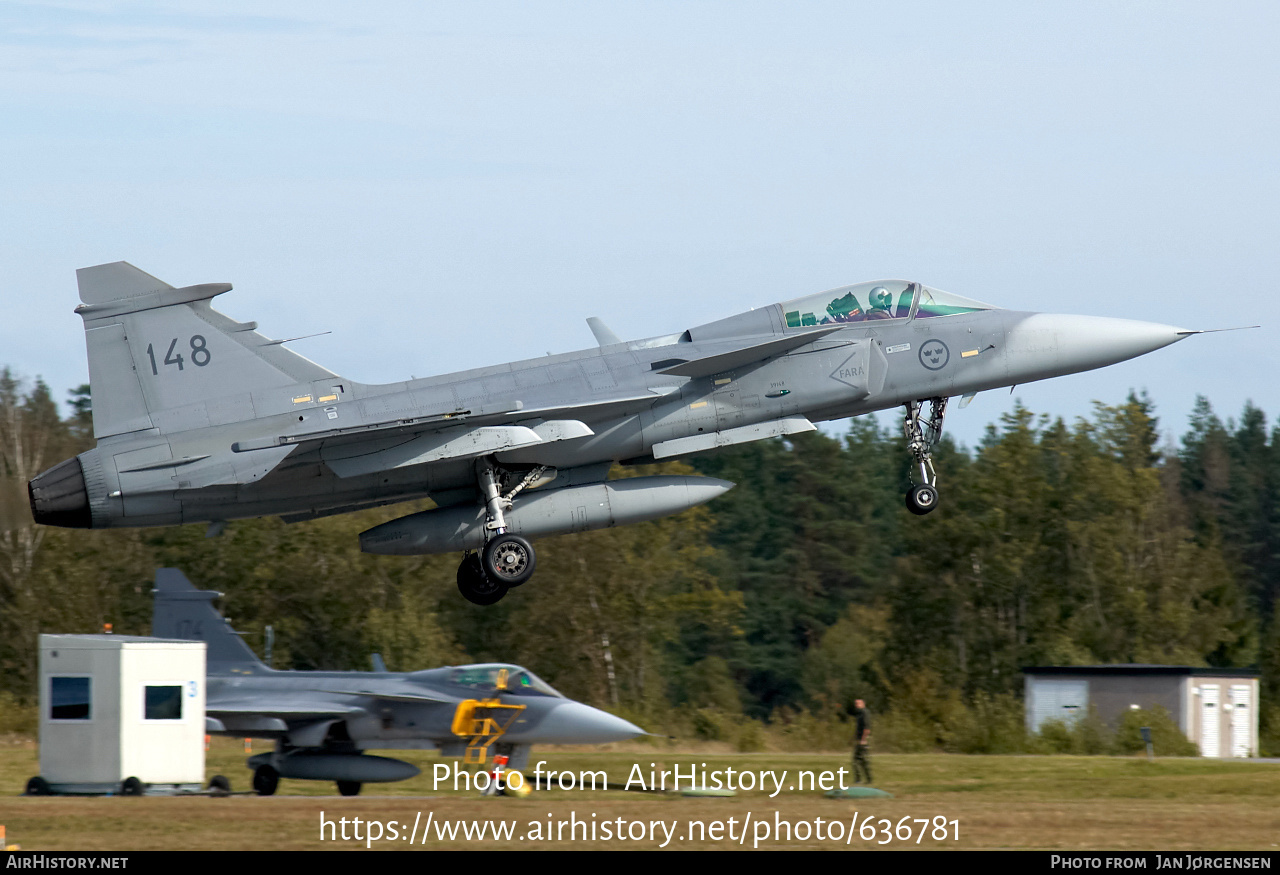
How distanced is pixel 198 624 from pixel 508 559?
7.85 metres

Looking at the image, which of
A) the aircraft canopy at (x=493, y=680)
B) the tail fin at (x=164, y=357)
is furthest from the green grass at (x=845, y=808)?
the tail fin at (x=164, y=357)

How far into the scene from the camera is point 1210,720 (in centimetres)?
3325

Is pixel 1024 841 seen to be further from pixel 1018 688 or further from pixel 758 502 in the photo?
pixel 758 502

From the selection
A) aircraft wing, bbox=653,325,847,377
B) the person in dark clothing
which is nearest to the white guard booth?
aircraft wing, bbox=653,325,847,377

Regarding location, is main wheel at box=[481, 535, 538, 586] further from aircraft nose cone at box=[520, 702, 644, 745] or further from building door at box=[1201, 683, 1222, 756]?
building door at box=[1201, 683, 1222, 756]

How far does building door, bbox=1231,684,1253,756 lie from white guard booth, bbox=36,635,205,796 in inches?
933

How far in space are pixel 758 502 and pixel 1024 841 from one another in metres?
64.0

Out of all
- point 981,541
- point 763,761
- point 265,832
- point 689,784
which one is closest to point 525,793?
point 689,784

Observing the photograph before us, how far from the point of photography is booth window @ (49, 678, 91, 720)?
19438 millimetres

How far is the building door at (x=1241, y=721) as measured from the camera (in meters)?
33.9

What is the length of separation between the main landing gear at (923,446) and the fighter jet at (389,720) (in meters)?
5.55

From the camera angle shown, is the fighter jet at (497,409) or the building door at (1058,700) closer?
the fighter jet at (497,409)

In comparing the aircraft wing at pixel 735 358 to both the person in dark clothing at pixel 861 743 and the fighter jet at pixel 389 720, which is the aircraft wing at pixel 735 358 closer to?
the person in dark clothing at pixel 861 743

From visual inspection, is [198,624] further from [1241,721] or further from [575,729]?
[1241,721]
